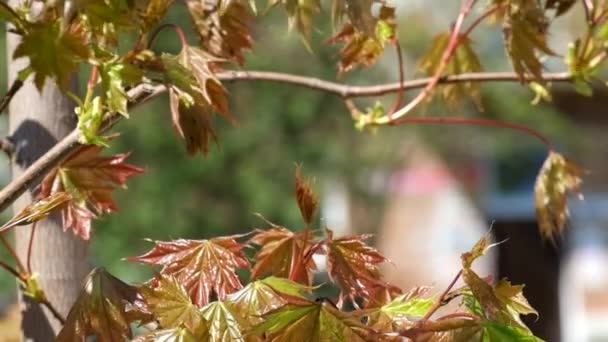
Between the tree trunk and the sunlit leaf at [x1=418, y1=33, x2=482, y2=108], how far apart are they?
0.42m

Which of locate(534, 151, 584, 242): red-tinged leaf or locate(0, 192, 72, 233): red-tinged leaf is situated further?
locate(534, 151, 584, 242): red-tinged leaf

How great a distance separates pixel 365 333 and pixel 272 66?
3.65m

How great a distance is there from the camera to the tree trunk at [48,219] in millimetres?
1012

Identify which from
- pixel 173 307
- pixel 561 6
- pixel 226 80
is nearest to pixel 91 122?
pixel 173 307

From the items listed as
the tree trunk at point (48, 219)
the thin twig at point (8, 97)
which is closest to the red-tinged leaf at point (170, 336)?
the thin twig at point (8, 97)

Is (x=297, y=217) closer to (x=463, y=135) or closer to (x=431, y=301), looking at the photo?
(x=431, y=301)

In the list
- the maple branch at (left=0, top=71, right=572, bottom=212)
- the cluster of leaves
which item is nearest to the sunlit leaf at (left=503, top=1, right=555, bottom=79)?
the maple branch at (left=0, top=71, right=572, bottom=212)

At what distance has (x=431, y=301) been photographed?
0.79 meters

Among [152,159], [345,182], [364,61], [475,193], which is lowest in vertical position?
[475,193]

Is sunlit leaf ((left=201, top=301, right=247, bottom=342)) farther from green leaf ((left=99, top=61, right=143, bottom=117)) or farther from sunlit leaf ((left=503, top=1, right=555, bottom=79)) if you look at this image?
sunlit leaf ((left=503, top=1, right=555, bottom=79))

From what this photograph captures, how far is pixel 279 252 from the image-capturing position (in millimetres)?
858

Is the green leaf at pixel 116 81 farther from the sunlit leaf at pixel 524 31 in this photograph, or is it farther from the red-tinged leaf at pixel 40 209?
the sunlit leaf at pixel 524 31

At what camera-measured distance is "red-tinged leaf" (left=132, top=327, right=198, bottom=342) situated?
71 cm

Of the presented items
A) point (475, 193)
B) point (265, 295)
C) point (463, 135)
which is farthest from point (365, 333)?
point (475, 193)
